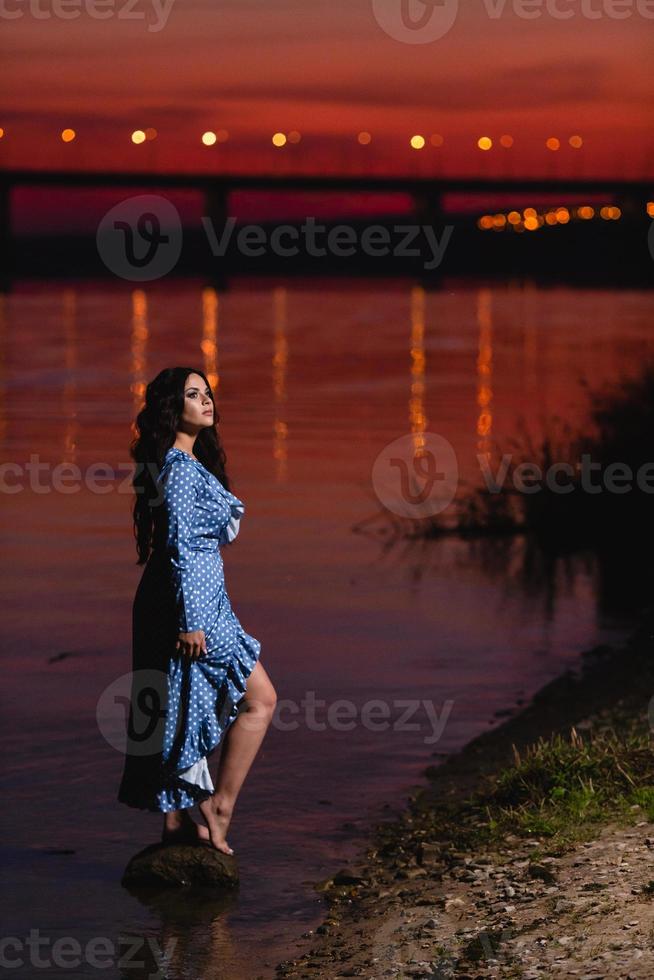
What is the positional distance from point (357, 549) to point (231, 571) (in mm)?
1522

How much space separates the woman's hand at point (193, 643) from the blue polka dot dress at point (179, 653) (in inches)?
1.1

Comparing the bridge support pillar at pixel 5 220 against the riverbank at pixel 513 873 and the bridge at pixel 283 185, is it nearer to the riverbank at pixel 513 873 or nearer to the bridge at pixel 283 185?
the bridge at pixel 283 185

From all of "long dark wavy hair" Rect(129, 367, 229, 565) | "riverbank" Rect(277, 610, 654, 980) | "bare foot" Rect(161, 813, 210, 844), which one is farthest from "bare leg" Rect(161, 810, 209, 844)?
"long dark wavy hair" Rect(129, 367, 229, 565)

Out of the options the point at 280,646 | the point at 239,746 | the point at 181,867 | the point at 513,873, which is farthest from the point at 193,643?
the point at 280,646

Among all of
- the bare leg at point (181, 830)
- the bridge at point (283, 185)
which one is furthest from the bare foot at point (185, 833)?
the bridge at point (283, 185)

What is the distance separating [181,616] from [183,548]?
25 centimetres

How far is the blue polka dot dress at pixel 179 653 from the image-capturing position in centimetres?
646

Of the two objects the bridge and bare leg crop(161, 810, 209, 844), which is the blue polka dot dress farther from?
the bridge

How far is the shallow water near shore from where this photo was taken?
268 inches

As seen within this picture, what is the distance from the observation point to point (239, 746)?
6816mm

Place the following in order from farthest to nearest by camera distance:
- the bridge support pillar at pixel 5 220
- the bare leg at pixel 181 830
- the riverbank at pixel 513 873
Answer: the bridge support pillar at pixel 5 220, the bare leg at pixel 181 830, the riverbank at pixel 513 873

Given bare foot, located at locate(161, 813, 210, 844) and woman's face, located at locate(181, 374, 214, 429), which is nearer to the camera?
woman's face, located at locate(181, 374, 214, 429)

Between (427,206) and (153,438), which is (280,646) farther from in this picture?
(427,206)

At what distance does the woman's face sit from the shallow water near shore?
1.76 m
